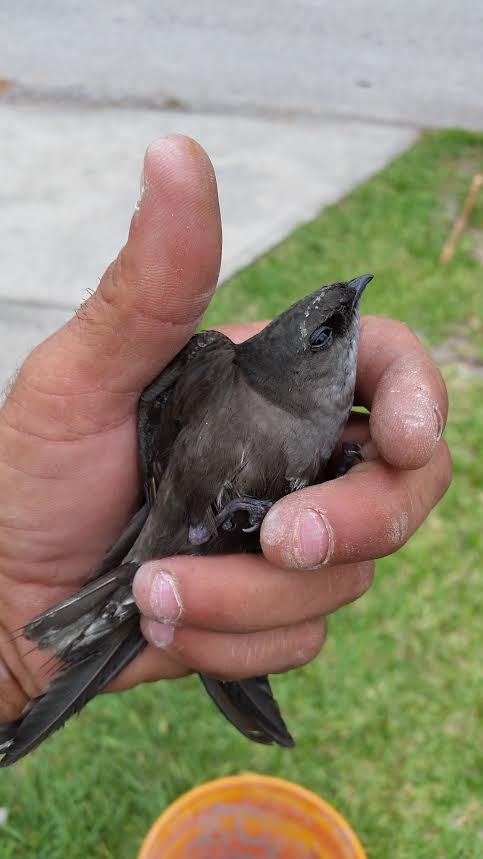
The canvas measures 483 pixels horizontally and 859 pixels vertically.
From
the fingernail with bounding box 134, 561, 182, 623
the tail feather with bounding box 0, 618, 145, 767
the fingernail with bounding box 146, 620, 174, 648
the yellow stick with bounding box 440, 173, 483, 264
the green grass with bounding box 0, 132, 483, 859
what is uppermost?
the fingernail with bounding box 134, 561, 182, 623

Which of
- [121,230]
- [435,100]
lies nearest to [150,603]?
[121,230]

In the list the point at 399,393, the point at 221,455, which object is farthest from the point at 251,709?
the point at 399,393

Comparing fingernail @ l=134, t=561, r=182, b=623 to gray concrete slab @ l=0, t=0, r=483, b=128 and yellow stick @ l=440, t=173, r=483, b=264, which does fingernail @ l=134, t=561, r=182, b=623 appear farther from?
gray concrete slab @ l=0, t=0, r=483, b=128

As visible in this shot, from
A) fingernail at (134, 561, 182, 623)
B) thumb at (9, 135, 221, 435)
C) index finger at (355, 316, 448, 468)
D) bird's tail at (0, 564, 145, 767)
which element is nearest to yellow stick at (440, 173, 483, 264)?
index finger at (355, 316, 448, 468)

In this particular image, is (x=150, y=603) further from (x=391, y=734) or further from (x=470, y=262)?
(x=470, y=262)

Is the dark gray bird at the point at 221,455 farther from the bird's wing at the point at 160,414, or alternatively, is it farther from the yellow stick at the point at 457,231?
the yellow stick at the point at 457,231

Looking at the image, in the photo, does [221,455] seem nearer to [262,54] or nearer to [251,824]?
[251,824]

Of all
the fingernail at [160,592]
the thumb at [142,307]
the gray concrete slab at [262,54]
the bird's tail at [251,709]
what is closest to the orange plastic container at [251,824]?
the bird's tail at [251,709]
